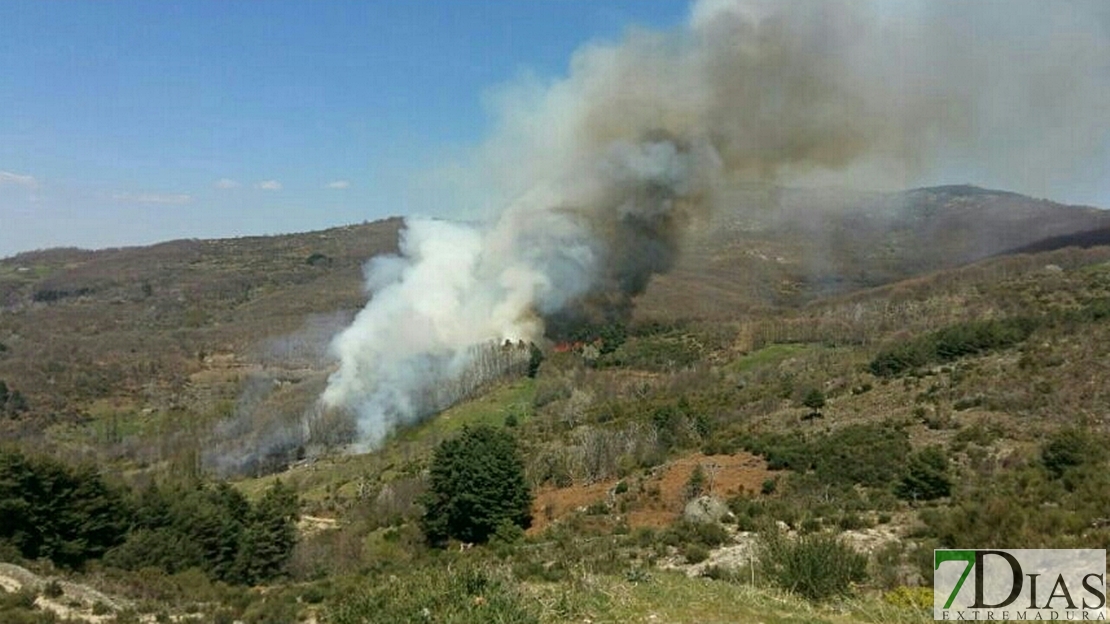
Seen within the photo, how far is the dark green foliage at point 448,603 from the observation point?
933cm

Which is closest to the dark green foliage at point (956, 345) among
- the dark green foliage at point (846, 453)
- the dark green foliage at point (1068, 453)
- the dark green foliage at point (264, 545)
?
the dark green foliage at point (846, 453)

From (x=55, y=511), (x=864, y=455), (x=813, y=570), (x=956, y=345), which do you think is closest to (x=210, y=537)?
(x=55, y=511)

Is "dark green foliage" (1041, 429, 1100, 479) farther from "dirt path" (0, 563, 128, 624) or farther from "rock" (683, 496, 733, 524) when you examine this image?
"dirt path" (0, 563, 128, 624)


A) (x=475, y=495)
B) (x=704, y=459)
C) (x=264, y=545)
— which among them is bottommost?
(x=264, y=545)

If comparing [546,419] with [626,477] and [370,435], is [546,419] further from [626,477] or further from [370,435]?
[626,477]

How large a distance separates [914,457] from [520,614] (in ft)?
67.9

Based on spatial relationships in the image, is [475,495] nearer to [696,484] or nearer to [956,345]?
[696,484]

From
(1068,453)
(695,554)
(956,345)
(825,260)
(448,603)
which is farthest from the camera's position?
(825,260)

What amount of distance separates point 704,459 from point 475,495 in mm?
10923

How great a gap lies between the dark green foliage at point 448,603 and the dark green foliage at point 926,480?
692 inches

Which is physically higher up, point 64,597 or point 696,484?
point 64,597

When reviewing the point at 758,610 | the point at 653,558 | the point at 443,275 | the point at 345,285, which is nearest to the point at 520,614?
the point at 758,610

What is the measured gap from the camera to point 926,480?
79.9ft

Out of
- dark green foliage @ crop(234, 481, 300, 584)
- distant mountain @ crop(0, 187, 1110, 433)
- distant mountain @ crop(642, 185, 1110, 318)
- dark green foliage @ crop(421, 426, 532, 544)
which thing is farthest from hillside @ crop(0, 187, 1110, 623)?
distant mountain @ crop(642, 185, 1110, 318)
